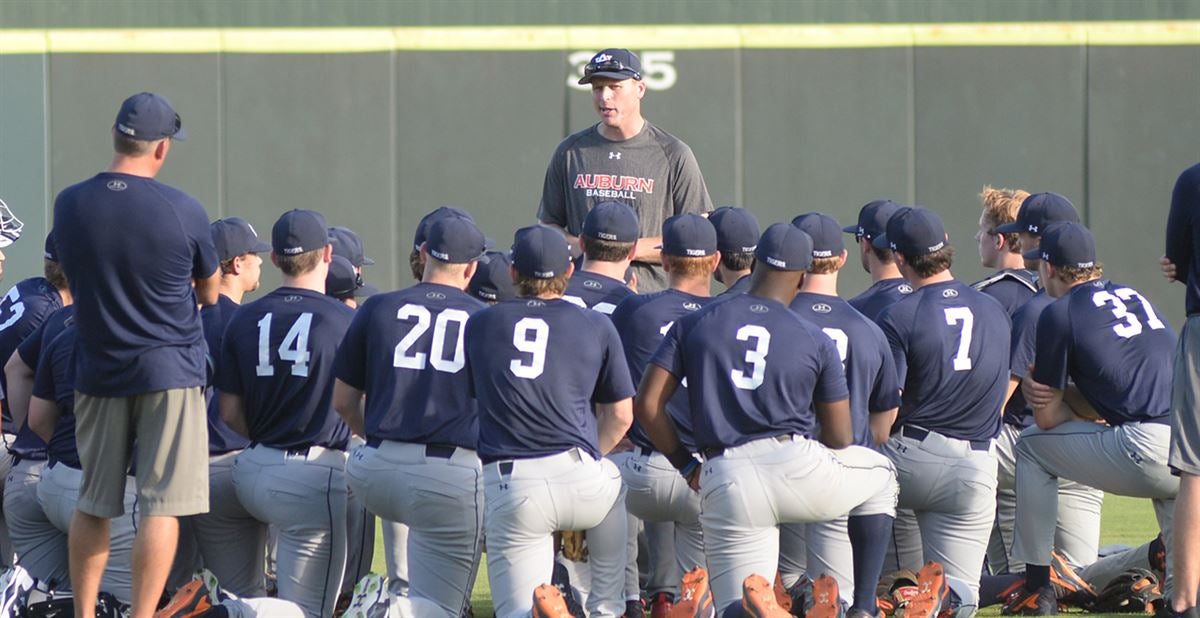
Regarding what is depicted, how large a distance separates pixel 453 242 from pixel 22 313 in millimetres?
2222

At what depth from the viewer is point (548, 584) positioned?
591cm

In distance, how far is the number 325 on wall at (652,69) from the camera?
589 inches

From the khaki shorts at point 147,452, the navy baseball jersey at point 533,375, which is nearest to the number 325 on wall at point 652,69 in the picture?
the navy baseball jersey at point 533,375

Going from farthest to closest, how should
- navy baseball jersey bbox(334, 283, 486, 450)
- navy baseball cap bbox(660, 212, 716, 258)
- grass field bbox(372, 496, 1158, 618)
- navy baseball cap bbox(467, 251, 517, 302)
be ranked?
grass field bbox(372, 496, 1158, 618), navy baseball cap bbox(467, 251, 517, 302), navy baseball cap bbox(660, 212, 716, 258), navy baseball jersey bbox(334, 283, 486, 450)

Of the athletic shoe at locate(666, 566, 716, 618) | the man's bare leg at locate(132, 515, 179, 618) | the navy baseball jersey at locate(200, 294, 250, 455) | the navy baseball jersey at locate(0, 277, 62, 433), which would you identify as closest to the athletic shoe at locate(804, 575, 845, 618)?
the athletic shoe at locate(666, 566, 716, 618)

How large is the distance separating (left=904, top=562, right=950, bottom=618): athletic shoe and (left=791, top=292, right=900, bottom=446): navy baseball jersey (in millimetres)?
567

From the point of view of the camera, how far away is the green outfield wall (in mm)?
14914

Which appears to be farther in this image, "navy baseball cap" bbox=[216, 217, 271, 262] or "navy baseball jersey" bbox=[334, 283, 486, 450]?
"navy baseball cap" bbox=[216, 217, 271, 262]

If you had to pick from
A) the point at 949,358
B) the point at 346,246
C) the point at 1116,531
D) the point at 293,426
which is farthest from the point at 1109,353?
the point at 346,246

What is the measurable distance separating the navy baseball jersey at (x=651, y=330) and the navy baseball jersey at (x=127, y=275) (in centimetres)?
193

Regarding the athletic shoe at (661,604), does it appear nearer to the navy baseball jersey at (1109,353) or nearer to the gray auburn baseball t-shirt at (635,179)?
the gray auburn baseball t-shirt at (635,179)

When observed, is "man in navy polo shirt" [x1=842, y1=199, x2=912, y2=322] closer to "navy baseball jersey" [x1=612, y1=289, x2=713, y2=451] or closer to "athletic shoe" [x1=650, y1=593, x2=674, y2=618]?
"navy baseball jersey" [x1=612, y1=289, x2=713, y2=451]

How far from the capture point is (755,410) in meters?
6.03

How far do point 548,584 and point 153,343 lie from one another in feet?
5.31
